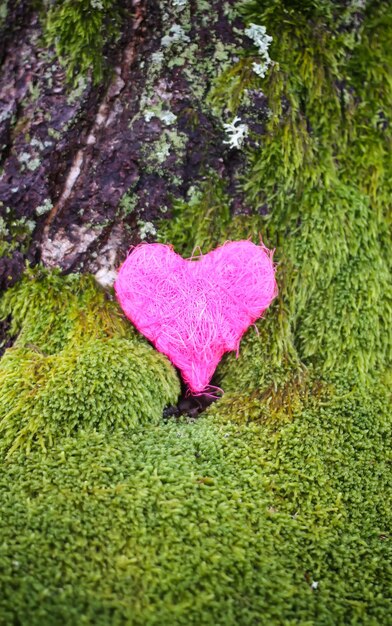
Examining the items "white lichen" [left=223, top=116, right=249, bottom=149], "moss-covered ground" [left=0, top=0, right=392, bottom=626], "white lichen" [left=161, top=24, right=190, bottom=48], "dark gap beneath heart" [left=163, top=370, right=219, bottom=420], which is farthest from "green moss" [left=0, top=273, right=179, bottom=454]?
"white lichen" [left=161, top=24, right=190, bottom=48]

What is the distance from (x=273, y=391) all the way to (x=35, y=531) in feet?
3.60

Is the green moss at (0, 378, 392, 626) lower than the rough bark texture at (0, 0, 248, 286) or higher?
lower

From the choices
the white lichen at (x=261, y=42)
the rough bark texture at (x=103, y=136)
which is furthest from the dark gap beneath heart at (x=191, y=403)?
the white lichen at (x=261, y=42)

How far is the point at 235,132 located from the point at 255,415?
1.29m

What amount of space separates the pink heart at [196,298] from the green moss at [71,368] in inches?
3.9

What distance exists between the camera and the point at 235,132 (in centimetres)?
235

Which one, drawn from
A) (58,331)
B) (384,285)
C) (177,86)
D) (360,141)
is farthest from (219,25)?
(58,331)

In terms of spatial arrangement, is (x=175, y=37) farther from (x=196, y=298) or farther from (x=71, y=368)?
(x=71, y=368)

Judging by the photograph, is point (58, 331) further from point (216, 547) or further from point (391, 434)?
point (391, 434)

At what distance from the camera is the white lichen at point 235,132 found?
234cm

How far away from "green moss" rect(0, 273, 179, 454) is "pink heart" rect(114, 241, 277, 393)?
0.33ft

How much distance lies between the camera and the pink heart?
218 cm

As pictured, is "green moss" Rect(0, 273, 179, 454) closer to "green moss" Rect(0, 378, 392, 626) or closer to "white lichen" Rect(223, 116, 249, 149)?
"green moss" Rect(0, 378, 392, 626)

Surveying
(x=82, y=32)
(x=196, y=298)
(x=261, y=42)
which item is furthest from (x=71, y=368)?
(x=261, y=42)
